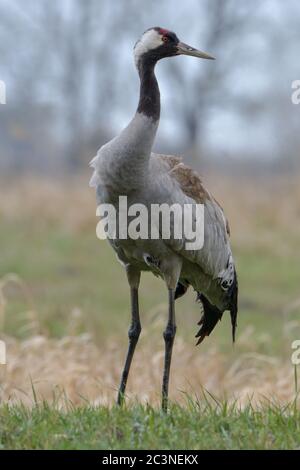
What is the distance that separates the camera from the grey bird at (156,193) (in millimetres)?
5641

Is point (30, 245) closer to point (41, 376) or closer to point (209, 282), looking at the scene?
point (41, 376)

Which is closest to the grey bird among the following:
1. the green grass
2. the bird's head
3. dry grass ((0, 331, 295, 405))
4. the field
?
the bird's head

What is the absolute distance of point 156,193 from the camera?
5.73m

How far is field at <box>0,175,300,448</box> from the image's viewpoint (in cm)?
473

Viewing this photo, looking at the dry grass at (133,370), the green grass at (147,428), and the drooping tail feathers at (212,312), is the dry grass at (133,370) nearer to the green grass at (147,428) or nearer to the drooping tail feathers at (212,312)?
the drooping tail feathers at (212,312)

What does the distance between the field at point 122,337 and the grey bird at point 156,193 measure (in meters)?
0.57

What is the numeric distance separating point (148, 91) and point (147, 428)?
77.9 inches

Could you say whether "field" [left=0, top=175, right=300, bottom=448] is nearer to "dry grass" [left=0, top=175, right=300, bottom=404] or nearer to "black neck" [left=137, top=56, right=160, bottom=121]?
"dry grass" [left=0, top=175, right=300, bottom=404]

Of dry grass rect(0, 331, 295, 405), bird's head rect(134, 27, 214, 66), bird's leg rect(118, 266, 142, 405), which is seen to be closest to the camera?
bird's head rect(134, 27, 214, 66)

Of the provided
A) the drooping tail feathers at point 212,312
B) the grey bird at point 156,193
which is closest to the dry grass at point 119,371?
the drooping tail feathers at point 212,312

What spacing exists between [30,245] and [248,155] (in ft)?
28.2

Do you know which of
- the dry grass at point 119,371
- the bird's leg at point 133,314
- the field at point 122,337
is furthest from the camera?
the dry grass at point 119,371

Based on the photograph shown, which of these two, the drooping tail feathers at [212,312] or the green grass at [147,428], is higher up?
the drooping tail feathers at [212,312]

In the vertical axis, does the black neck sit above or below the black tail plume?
above
